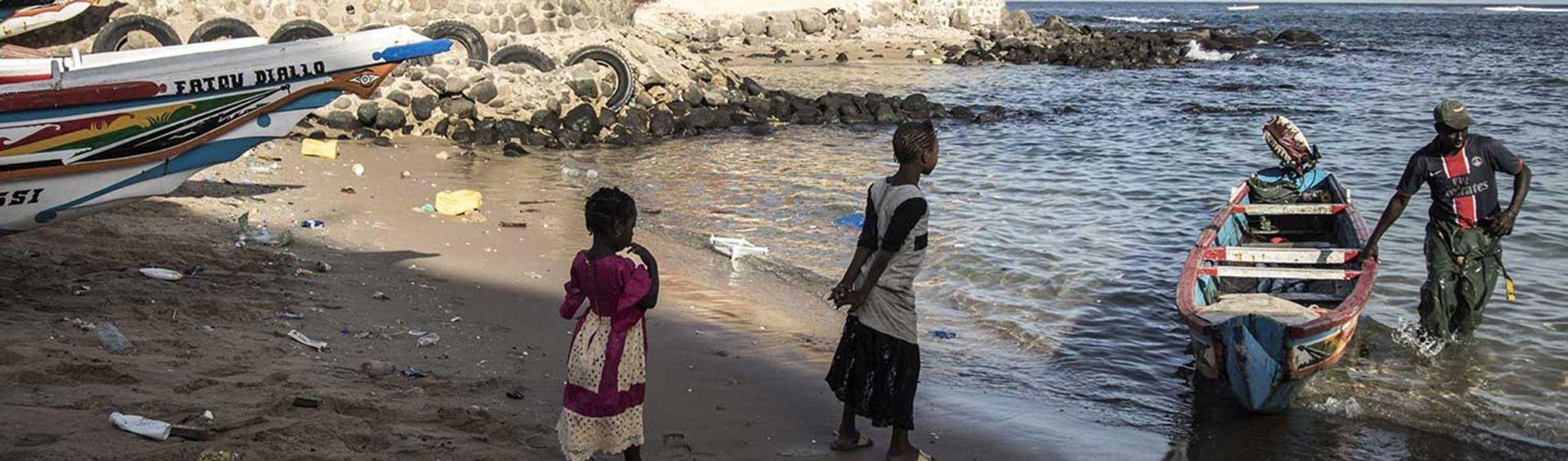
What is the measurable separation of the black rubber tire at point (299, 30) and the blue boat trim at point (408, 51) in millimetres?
8946

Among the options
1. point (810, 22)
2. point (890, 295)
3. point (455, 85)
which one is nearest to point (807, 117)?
point (455, 85)

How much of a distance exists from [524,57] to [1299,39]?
42.2m

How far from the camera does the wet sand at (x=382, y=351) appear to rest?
4.88m

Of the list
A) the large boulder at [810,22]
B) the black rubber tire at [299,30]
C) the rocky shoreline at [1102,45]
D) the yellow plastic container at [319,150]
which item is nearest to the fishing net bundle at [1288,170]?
the yellow plastic container at [319,150]

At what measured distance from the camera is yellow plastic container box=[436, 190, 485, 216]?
10602mm

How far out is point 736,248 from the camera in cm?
1030

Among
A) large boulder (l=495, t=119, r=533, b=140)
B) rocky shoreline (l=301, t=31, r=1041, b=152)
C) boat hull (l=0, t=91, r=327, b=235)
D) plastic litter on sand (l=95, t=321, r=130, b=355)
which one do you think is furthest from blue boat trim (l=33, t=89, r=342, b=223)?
large boulder (l=495, t=119, r=533, b=140)

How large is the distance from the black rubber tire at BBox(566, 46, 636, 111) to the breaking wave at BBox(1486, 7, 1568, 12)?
99.9m

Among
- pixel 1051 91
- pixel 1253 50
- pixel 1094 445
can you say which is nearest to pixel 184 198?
pixel 1094 445

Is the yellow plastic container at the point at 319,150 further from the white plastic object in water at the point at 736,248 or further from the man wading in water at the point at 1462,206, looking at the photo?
the man wading in water at the point at 1462,206

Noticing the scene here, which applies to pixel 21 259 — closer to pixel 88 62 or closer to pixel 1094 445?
pixel 88 62

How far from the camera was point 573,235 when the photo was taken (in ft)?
33.9

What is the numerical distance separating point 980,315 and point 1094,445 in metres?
3.10

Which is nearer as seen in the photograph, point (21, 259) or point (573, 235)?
point (21, 259)
